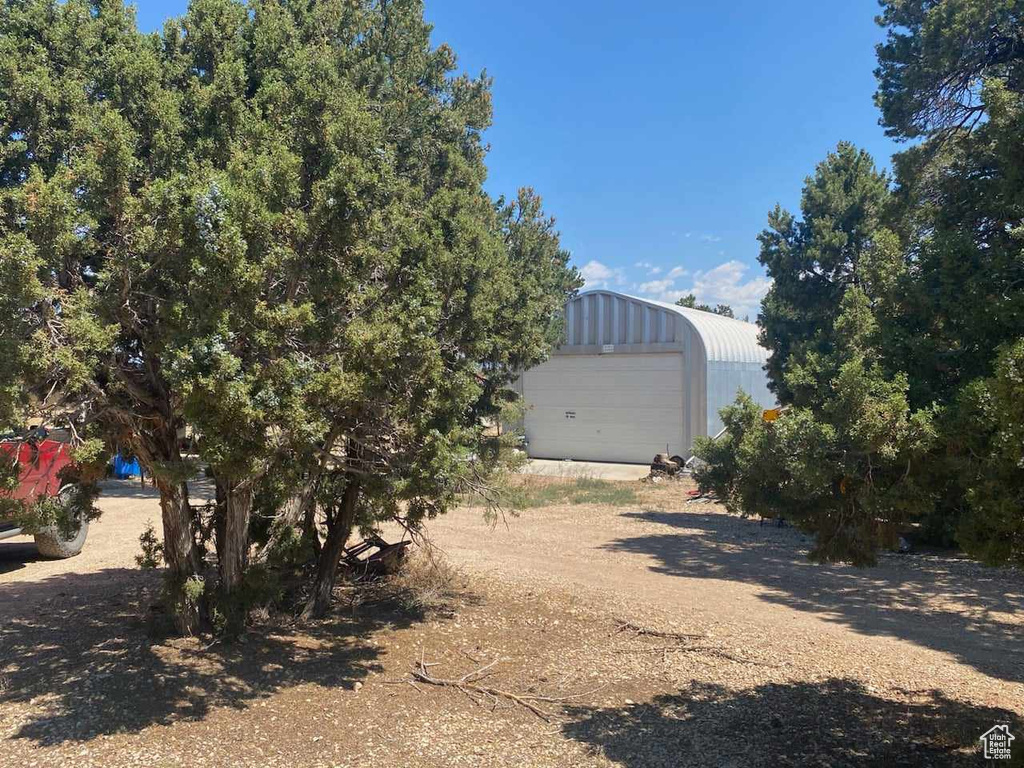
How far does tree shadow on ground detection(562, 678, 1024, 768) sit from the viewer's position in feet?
18.3

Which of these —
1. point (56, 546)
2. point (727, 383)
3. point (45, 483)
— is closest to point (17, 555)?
point (56, 546)

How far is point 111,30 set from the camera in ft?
22.1

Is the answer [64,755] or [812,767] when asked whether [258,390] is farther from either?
[812,767]

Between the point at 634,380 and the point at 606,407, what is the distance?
5.49 feet

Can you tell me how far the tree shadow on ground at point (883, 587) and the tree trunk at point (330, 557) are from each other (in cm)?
581

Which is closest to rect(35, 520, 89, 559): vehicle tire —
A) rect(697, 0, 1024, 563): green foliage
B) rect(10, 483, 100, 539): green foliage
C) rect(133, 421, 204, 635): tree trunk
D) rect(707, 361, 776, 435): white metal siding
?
rect(10, 483, 100, 539): green foliage

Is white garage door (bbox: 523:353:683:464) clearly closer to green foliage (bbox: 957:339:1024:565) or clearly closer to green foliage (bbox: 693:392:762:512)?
green foliage (bbox: 693:392:762:512)

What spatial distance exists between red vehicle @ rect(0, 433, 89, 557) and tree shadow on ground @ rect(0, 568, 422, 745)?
38.3 inches

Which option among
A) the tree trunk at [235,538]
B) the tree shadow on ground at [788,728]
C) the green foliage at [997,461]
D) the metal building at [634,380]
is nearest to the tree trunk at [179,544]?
the tree trunk at [235,538]

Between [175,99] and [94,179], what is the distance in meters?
1.23

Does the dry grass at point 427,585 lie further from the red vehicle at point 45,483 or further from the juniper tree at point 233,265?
the red vehicle at point 45,483

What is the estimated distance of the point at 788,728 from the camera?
6121mm

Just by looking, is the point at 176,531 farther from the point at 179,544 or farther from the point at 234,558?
the point at 234,558

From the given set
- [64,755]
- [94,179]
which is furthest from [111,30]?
[64,755]
